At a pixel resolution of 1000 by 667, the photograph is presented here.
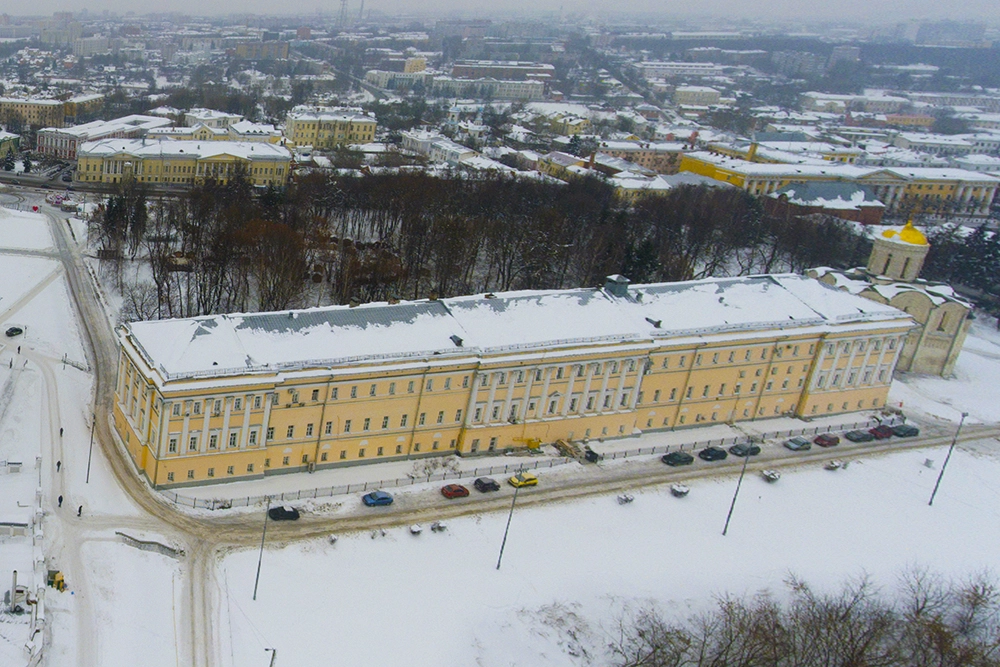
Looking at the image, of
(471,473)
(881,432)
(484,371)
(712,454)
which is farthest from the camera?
(881,432)

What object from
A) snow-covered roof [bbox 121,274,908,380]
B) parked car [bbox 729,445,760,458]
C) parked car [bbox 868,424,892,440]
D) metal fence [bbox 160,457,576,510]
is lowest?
metal fence [bbox 160,457,576,510]

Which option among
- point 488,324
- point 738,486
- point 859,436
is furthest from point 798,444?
point 488,324

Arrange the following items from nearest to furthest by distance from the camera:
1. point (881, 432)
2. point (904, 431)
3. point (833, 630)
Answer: point (833, 630)
point (881, 432)
point (904, 431)

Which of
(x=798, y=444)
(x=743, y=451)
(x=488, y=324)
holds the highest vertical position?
(x=488, y=324)

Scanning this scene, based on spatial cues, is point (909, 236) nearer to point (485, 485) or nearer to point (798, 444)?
point (798, 444)

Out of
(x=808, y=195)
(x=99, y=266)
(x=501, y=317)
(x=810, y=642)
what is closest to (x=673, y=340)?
(x=501, y=317)

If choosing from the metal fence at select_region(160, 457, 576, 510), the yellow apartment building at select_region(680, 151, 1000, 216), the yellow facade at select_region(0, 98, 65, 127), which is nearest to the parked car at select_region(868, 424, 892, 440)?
the metal fence at select_region(160, 457, 576, 510)

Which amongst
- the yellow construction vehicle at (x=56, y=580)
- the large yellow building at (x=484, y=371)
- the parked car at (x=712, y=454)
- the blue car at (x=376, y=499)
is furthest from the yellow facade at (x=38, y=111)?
the yellow construction vehicle at (x=56, y=580)

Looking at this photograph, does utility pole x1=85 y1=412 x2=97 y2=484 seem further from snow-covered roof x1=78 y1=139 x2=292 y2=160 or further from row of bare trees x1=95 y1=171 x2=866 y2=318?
snow-covered roof x1=78 y1=139 x2=292 y2=160
